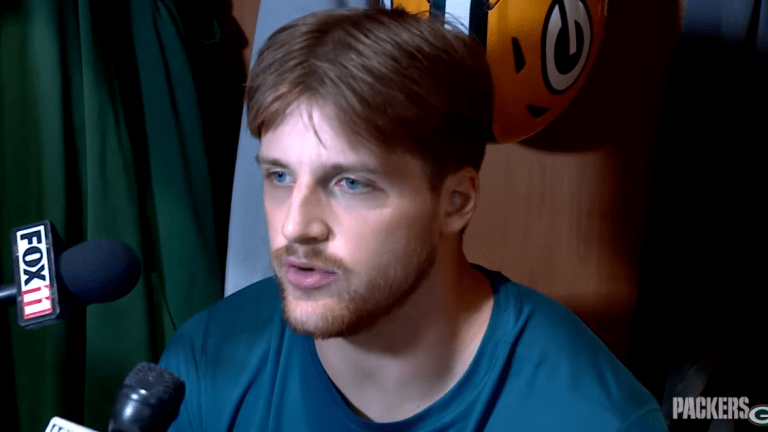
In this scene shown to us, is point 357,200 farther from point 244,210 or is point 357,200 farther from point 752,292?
point 752,292

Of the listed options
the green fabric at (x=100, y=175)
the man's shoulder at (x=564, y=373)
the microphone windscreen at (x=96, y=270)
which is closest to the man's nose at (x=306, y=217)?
the microphone windscreen at (x=96, y=270)

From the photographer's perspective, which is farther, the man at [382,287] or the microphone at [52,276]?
the man at [382,287]

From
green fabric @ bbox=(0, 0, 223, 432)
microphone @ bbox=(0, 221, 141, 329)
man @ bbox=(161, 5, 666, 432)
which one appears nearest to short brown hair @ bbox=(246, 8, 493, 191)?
man @ bbox=(161, 5, 666, 432)

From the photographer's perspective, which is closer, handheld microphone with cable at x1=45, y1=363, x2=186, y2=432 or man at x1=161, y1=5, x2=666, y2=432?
handheld microphone with cable at x1=45, y1=363, x2=186, y2=432

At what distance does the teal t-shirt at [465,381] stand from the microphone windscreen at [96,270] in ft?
0.89

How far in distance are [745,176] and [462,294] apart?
1.74 ft

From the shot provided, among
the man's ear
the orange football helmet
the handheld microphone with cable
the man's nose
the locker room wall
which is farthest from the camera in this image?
the locker room wall

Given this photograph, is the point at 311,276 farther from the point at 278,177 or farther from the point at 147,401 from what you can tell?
the point at 147,401

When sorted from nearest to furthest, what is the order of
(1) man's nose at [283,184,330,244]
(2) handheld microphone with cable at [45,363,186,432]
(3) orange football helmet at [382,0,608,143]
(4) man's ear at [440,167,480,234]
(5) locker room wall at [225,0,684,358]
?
(2) handheld microphone with cable at [45,363,186,432] < (1) man's nose at [283,184,330,244] < (4) man's ear at [440,167,480,234] < (3) orange football helmet at [382,0,608,143] < (5) locker room wall at [225,0,684,358]

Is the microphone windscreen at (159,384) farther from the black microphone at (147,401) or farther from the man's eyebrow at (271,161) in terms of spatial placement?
the man's eyebrow at (271,161)

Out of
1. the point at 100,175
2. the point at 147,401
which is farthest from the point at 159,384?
the point at 100,175

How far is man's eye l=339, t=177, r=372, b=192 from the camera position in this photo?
0.63 meters

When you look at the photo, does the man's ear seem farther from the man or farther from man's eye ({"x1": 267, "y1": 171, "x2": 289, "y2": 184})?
man's eye ({"x1": 267, "y1": 171, "x2": 289, "y2": 184})

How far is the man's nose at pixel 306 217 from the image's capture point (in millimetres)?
600
